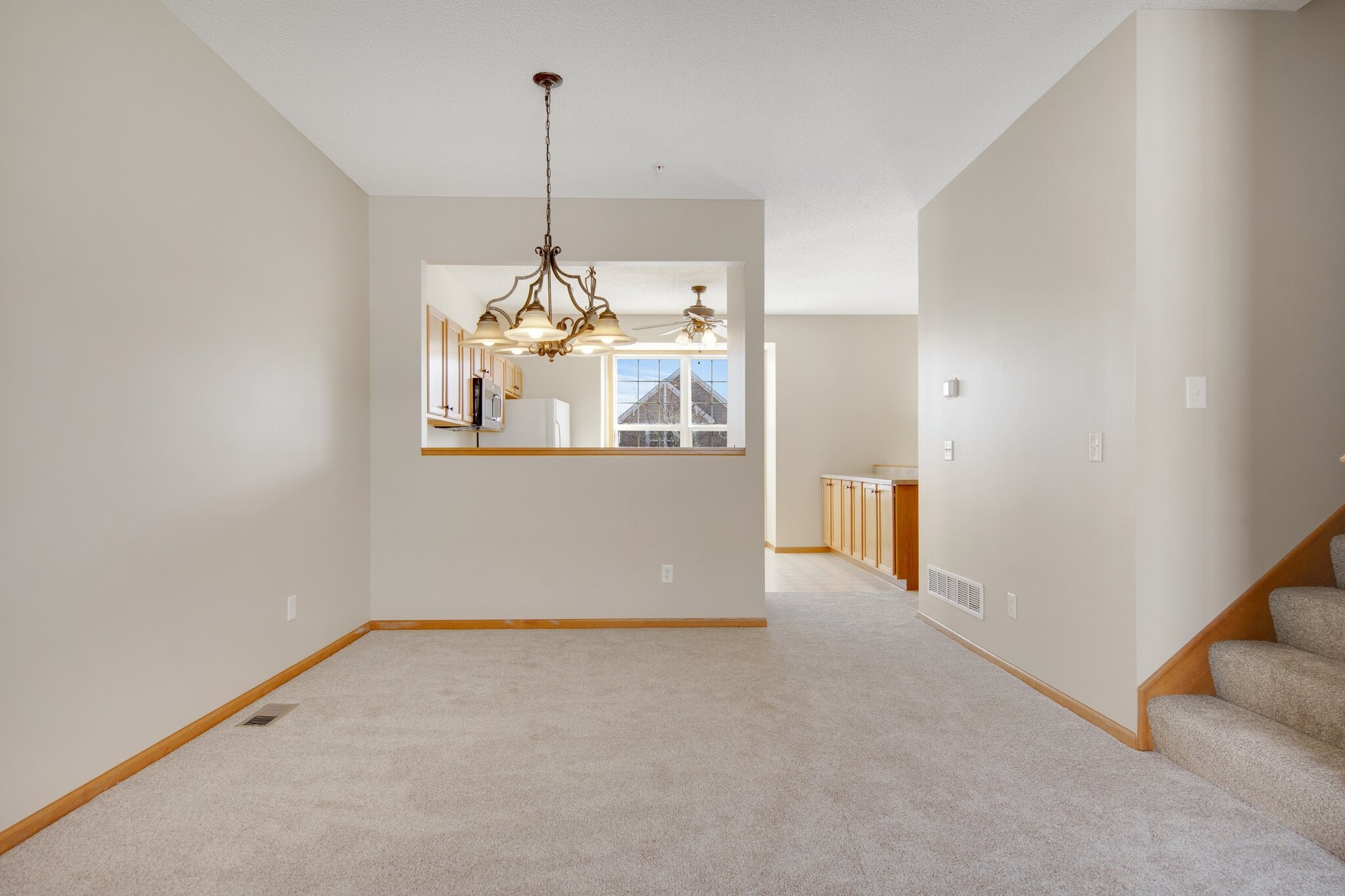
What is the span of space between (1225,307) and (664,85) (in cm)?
227

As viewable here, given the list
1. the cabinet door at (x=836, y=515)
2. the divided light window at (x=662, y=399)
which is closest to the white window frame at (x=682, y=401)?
the divided light window at (x=662, y=399)

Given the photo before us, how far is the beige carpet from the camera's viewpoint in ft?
5.40

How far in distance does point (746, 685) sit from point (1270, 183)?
2714 millimetres

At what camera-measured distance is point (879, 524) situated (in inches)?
230

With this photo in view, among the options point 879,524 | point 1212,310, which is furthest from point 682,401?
point 1212,310

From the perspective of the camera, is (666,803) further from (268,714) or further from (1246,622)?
(1246,622)

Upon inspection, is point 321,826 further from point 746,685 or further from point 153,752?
point 746,685

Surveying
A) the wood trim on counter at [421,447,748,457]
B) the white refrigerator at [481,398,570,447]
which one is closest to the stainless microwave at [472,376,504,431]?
the white refrigerator at [481,398,570,447]

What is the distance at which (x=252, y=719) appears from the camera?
2662 mm

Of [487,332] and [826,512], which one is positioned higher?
[487,332]

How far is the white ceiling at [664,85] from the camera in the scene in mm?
2432

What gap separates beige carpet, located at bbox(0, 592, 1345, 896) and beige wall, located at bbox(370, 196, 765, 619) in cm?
103

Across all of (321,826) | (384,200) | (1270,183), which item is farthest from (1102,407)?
(384,200)

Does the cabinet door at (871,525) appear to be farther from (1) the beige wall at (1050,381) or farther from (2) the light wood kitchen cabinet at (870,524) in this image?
(1) the beige wall at (1050,381)
